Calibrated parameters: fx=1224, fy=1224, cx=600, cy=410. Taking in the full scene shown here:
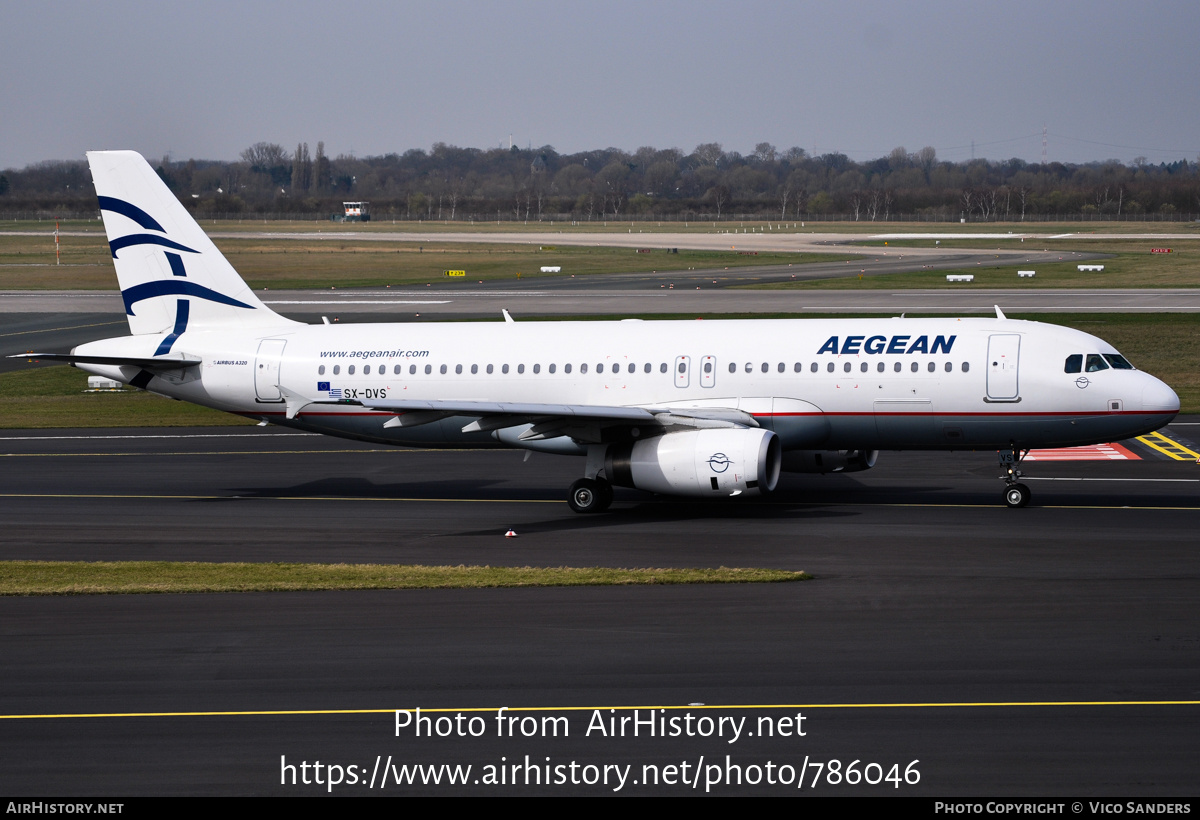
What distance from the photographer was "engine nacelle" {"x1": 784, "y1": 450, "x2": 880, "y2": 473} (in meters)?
31.9

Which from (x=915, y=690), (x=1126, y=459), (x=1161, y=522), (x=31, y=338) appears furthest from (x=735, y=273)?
(x=915, y=690)

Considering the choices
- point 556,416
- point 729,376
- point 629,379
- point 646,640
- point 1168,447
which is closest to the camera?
point 646,640

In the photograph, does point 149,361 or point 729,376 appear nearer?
point 729,376

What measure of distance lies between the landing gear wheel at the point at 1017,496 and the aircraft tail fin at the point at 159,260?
65.5 ft

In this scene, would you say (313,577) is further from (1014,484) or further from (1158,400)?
(1158,400)

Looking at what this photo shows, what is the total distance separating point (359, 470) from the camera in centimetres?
3731

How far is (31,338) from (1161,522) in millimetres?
64938

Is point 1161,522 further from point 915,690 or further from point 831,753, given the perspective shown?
point 831,753

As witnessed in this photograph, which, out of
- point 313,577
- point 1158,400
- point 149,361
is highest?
point 1158,400

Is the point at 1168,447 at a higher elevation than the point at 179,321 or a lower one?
lower

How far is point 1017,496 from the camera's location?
30031 mm

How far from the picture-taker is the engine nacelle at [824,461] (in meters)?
31.9

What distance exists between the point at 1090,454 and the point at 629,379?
15969 millimetres

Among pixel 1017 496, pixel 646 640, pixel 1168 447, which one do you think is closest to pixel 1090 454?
pixel 1168 447
